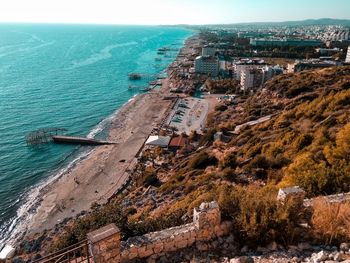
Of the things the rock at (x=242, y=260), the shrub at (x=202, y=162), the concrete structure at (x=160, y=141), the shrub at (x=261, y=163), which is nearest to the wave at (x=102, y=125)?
the concrete structure at (x=160, y=141)

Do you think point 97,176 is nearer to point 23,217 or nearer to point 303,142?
point 23,217

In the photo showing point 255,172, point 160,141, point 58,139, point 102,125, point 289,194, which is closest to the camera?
point 289,194

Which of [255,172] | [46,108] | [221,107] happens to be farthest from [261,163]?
[46,108]

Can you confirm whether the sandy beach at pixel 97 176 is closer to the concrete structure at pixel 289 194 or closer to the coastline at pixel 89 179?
the coastline at pixel 89 179

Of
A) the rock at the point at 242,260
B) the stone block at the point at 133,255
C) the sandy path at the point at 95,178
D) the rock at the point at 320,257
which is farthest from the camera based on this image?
the sandy path at the point at 95,178

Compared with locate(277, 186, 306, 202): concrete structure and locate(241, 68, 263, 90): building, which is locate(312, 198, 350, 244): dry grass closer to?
locate(277, 186, 306, 202): concrete structure

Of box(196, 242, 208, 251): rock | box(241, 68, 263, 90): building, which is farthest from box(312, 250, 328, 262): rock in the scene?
box(241, 68, 263, 90): building
